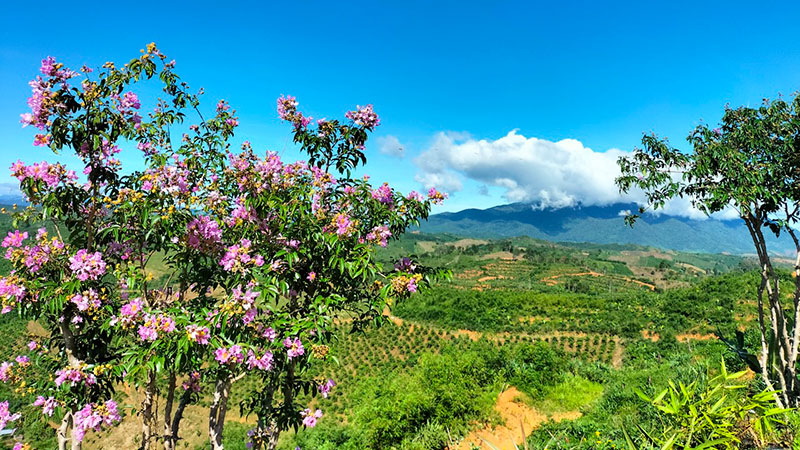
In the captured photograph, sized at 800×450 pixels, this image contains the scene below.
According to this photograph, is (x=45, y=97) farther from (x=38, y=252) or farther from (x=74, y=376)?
(x=74, y=376)

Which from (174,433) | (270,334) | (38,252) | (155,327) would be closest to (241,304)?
(270,334)

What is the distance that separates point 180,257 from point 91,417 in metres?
1.53

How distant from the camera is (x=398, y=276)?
3.86 meters

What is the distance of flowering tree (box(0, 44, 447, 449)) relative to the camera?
3047 mm

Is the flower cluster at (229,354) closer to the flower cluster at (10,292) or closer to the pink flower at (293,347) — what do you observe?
the pink flower at (293,347)

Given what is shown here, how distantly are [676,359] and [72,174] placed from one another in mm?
25432

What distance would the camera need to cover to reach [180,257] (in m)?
3.75

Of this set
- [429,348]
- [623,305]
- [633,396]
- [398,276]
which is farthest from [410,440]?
[623,305]

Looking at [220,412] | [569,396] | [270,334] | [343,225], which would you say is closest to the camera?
Answer: [270,334]

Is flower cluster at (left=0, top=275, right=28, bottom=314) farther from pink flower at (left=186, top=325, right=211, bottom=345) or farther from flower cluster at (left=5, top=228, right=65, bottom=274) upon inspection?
pink flower at (left=186, top=325, right=211, bottom=345)

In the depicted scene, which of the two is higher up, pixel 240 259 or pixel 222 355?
pixel 240 259

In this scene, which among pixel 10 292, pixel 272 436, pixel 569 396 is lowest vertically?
pixel 569 396

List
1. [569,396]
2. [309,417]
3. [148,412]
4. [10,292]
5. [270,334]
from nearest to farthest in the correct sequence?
[10,292], [270,334], [148,412], [309,417], [569,396]

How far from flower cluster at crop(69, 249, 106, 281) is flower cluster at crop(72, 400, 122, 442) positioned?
3.67 ft
